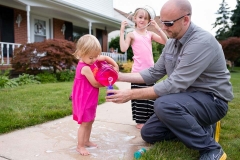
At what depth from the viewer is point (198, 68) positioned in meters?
2.06

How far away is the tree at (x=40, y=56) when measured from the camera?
7.98 m

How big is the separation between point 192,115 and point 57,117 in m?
1.95

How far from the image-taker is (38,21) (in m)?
11.5

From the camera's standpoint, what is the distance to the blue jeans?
6.72ft

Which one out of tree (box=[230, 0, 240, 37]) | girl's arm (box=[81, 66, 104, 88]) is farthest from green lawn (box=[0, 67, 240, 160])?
tree (box=[230, 0, 240, 37])

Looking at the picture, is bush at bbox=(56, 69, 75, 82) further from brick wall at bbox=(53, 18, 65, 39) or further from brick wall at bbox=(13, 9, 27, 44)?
brick wall at bbox=(53, 18, 65, 39)

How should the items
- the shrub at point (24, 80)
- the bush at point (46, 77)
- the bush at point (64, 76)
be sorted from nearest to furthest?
the shrub at point (24, 80) < the bush at point (46, 77) < the bush at point (64, 76)

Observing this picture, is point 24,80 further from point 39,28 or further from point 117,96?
point 117,96

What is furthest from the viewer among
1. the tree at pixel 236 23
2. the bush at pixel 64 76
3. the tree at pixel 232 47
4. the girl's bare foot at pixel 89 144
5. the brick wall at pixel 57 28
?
the tree at pixel 236 23

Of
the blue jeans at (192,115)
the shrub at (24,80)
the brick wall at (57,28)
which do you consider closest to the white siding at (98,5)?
the brick wall at (57,28)

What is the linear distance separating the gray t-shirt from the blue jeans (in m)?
0.07

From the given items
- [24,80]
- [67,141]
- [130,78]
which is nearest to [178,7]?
[130,78]

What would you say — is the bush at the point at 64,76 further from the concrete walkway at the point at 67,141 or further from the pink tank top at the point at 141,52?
the pink tank top at the point at 141,52

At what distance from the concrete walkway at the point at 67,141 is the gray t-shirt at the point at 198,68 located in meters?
0.72
